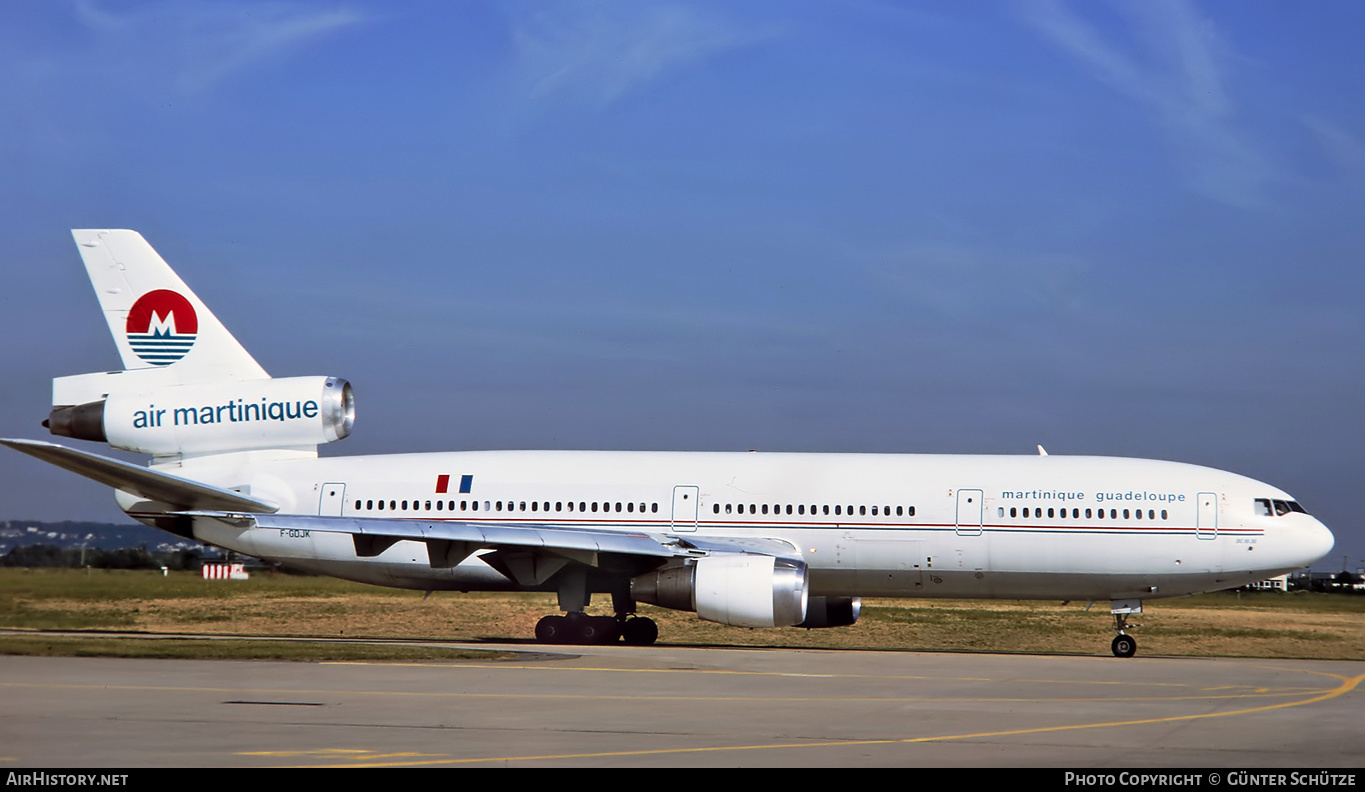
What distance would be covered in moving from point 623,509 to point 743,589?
405 centimetres

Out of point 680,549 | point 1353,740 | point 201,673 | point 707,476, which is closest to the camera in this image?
point 1353,740

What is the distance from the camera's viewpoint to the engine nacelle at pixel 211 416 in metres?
27.5

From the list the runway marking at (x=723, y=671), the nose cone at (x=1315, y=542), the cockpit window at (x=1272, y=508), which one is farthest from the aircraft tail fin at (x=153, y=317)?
the nose cone at (x=1315, y=542)

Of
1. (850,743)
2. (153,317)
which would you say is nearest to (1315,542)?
(850,743)

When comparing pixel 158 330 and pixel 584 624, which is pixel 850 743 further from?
pixel 158 330

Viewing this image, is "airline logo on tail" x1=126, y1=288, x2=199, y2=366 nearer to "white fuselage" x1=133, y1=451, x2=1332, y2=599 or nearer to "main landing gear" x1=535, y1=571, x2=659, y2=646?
"white fuselage" x1=133, y1=451, x2=1332, y2=599

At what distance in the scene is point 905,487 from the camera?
2588 centimetres

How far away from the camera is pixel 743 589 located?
23234mm

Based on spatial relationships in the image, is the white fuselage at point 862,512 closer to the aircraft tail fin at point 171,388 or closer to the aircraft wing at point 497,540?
the aircraft tail fin at point 171,388

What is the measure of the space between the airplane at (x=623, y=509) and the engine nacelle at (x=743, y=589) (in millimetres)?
37

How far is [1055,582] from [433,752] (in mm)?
17063
